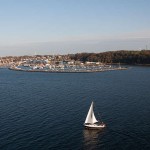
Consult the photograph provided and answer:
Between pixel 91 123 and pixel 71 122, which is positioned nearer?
pixel 91 123

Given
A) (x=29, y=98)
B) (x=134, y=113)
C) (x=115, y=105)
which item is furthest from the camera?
(x=29, y=98)

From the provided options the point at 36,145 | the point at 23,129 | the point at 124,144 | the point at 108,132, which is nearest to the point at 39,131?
the point at 23,129

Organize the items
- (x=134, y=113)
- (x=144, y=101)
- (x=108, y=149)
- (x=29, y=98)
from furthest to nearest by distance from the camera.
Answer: (x=29, y=98)
(x=144, y=101)
(x=134, y=113)
(x=108, y=149)

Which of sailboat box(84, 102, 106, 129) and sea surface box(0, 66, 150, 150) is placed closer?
A: sea surface box(0, 66, 150, 150)

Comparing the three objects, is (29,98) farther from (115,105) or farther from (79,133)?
(79,133)

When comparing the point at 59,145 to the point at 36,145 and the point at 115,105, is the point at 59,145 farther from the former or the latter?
the point at 115,105

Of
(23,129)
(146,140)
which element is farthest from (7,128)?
(146,140)

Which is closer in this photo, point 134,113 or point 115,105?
point 134,113

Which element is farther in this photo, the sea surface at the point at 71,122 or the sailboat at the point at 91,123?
the sailboat at the point at 91,123

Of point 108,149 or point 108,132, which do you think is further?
point 108,132
